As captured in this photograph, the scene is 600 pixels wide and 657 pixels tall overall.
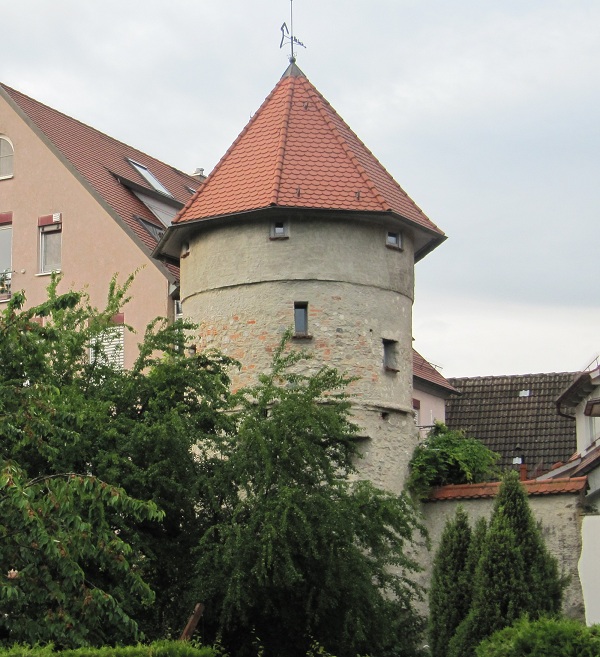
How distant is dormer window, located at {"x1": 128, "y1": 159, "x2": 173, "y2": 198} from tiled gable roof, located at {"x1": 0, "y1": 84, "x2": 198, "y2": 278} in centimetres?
21

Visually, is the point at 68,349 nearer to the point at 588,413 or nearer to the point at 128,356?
the point at 128,356

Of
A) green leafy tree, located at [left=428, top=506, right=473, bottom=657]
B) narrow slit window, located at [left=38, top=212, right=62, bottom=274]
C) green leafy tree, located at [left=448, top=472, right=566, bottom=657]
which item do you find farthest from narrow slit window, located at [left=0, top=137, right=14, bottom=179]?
green leafy tree, located at [left=448, top=472, right=566, bottom=657]

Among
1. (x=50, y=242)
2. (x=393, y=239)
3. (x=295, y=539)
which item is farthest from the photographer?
(x=50, y=242)

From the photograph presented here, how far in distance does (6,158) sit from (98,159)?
7.55 feet

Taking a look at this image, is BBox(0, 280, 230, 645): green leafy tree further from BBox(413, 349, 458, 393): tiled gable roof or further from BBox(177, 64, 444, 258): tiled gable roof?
BBox(413, 349, 458, 393): tiled gable roof

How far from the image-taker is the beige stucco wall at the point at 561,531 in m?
27.1

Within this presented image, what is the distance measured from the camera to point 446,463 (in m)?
29.9

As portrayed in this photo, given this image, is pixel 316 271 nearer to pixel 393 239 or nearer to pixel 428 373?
pixel 393 239

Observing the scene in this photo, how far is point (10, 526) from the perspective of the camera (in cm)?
1889

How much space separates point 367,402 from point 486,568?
5.14 metres

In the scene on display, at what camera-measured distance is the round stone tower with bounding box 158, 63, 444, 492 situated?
95.1 feet

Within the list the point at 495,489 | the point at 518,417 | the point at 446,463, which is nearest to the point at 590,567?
the point at 495,489

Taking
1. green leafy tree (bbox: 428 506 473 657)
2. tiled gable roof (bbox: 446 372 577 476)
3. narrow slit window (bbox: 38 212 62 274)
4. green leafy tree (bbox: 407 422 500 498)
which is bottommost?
green leafy tree (bbox: 428 506 473 657)

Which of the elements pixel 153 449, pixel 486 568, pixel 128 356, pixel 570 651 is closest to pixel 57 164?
pixel 128 356
